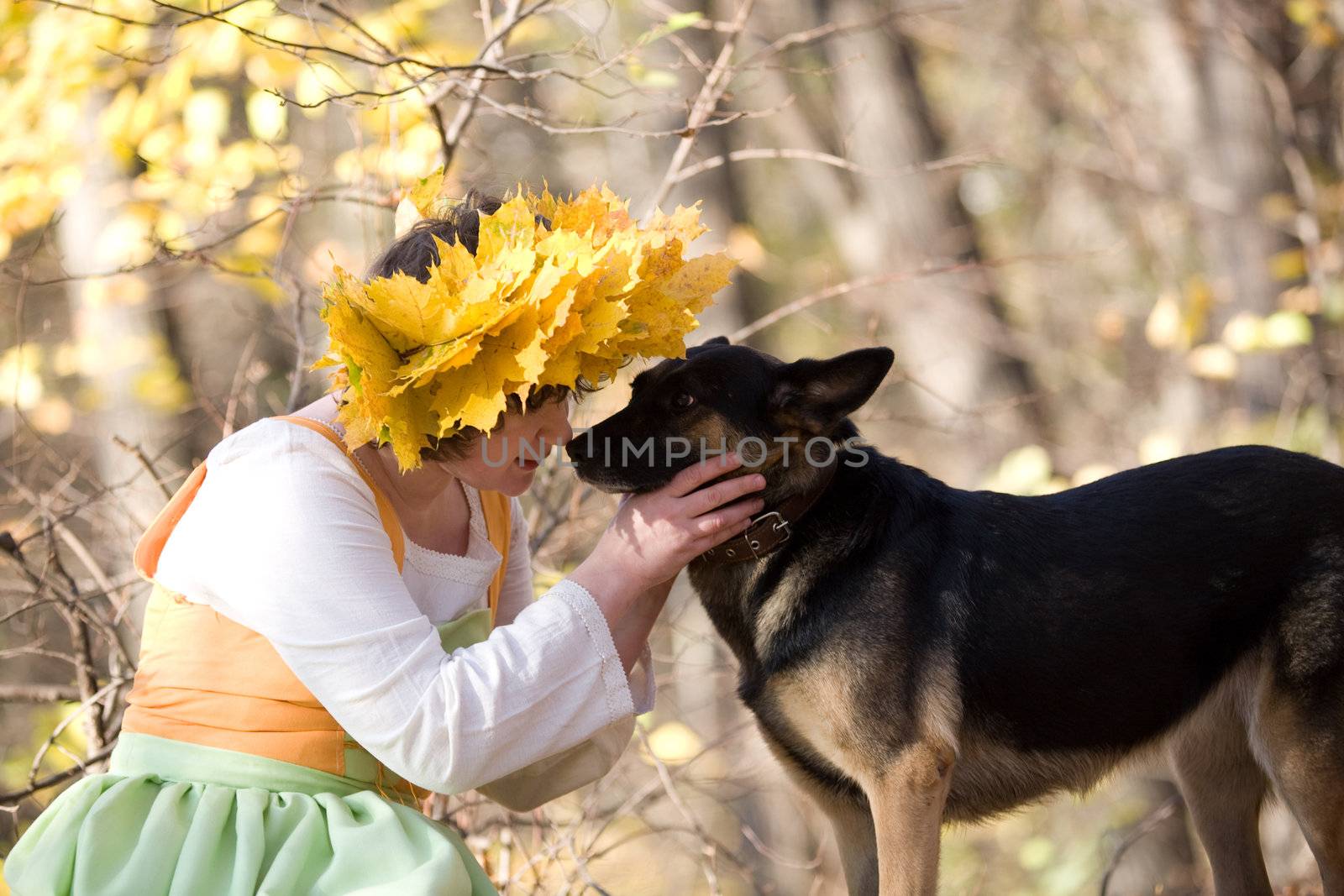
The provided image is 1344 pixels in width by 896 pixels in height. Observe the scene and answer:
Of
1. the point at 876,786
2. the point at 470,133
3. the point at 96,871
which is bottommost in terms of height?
the point at 876,786

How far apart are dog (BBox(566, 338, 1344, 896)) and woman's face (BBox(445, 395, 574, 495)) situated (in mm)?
247

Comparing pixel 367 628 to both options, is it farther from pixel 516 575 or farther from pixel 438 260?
pixel 516 575

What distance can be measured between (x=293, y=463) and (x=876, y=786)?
1.60 meters

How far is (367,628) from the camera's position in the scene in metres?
2.46

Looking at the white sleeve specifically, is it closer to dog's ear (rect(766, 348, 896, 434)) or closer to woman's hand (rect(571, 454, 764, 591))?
woman's hand (rect(571, 454, 764, 591))

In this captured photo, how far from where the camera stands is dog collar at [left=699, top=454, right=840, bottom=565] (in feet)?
10.1

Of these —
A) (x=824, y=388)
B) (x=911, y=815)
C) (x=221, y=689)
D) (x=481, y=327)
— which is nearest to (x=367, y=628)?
(x=221, y=689)

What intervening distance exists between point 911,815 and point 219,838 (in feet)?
5.21

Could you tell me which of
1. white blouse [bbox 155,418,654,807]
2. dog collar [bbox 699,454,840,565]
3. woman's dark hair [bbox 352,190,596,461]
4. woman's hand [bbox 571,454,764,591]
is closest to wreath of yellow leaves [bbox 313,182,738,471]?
woman's dark hair [bbox 352,190,596,461]

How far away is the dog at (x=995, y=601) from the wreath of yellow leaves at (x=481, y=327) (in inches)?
23.2

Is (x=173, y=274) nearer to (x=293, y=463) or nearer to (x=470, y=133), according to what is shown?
(x=470, y=133)

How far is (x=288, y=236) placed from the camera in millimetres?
4402

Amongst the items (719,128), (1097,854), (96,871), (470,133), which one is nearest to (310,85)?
(470,133)

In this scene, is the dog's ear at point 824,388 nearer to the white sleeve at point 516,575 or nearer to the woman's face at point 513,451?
the woman's face at point 513,451
